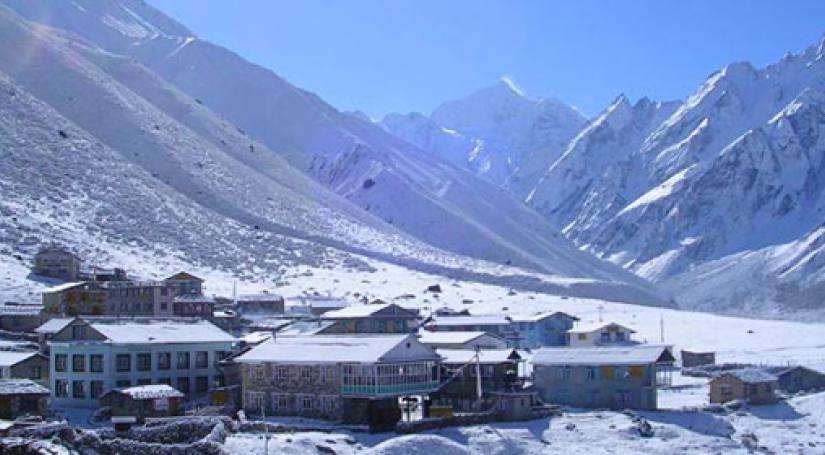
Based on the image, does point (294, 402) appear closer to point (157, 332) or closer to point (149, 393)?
point (149, 393)

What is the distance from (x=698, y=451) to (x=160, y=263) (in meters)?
75.4

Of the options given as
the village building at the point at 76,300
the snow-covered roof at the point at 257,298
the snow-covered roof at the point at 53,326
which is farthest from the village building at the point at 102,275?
the snow-covered roof at the point at 53,326

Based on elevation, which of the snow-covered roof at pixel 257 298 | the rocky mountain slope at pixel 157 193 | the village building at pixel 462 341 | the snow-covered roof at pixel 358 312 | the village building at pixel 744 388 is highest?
the rocky mountain slope at pixel 157 193

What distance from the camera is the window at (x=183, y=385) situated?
60750mm

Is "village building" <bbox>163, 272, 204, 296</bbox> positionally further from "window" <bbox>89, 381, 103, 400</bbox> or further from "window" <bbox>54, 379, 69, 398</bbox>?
"window" <bbox>89, 381, 103, 400</bbox>

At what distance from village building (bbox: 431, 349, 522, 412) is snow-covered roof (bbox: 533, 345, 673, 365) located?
6.35ft

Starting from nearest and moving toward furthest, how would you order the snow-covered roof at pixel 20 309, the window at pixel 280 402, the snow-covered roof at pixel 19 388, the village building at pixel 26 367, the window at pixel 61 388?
1. the snow-covered roof at pixel 19 388
2. the window at pixel 280 402
3. the window at pixel 61 388
4. the village building at pixel 26 367
5. the snow-covered roof at pixel 20 309

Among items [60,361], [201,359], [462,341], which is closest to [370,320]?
[462,341]

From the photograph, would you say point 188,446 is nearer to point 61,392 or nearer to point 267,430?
point 267,430

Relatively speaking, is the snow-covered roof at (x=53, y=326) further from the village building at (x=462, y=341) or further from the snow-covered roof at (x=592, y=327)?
the snow-covered roof at (x=592, y=327)

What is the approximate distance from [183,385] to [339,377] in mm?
11575

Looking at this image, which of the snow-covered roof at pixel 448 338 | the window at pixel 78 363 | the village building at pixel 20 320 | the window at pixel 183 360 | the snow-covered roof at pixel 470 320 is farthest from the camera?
the snow-covered roof at pixel 470 320

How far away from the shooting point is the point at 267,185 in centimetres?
17562

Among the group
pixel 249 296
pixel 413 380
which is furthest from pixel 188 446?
pixel 249 296
